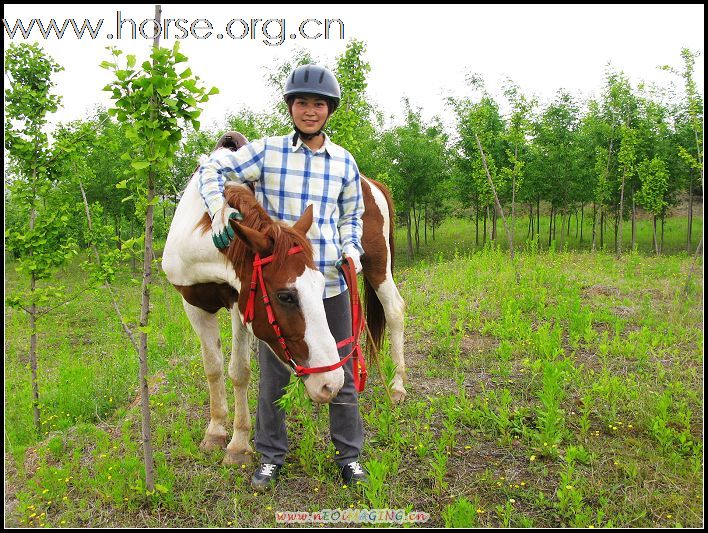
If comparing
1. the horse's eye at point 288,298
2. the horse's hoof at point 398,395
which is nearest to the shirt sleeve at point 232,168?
the horse's eye at point 288,298

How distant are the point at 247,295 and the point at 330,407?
3.15ft

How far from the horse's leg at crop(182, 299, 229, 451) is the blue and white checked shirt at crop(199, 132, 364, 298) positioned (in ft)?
3.50

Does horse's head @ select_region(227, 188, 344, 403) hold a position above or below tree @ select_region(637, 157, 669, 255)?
below

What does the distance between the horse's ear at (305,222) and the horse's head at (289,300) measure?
0.4 inches

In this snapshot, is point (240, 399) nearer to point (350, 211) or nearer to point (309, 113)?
point (350, 211)

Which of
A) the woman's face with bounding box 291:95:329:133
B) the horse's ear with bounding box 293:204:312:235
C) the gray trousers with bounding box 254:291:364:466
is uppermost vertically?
the woman's face with bounding box 291:95:329:133

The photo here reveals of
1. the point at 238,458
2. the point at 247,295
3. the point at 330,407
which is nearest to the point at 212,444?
the point at 238,458

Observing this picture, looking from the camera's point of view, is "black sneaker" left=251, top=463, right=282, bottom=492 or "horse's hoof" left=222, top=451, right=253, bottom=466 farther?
"horse's hoof" left=222, top=451, right=253, bottom=466

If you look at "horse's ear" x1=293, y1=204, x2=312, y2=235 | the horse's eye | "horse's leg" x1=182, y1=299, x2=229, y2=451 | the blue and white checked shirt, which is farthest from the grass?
"horse's ear" x1=293, y1=204, x2=312, y2=235

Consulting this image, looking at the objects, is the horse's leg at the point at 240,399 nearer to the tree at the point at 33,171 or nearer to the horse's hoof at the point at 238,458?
the horse's hoof at the point at 238,458

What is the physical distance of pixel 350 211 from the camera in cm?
321

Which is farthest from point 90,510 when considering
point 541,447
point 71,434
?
point 541,447

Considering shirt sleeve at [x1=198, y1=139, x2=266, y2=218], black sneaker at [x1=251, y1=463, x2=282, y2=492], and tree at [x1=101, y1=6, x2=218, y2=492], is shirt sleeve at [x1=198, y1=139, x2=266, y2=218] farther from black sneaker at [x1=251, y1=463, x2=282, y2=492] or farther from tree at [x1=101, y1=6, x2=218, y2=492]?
black sneaker at [x1=251, y1=463, x2=282, y2=492]

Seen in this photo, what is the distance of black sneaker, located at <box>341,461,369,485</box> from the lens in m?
2.98
